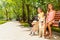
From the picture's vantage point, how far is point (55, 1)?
1659cm

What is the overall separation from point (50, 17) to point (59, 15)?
304 cm

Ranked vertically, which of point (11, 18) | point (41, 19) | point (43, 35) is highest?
point (41, 19)

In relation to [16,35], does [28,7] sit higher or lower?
higher

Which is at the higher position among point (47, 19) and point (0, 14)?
point (47, 19)

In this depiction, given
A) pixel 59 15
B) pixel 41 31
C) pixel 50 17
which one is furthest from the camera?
pixel 59 15

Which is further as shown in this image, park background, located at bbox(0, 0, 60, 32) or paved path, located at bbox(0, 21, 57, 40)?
park background, located at bbox(0, 0, 60, 32)

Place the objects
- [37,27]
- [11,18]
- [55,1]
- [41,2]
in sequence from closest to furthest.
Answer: [37,27]
[55,1]
[41,2]
[11,18]

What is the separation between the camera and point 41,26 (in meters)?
10.8

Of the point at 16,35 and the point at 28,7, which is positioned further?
the point at 28,7

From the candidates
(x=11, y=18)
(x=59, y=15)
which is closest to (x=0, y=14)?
(x=11, y=18)

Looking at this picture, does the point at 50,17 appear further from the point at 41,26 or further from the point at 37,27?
the point at 37,27

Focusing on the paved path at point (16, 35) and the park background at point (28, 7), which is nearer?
the paved path at point (16, 35)

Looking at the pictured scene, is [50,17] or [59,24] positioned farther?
[59,24]

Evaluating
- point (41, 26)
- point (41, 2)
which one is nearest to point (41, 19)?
point (41, 26)
